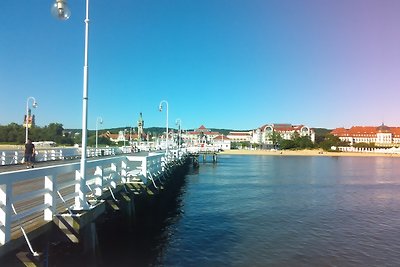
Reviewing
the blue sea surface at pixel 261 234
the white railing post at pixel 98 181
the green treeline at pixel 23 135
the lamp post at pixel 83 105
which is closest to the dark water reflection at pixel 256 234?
the blue sea surface at pixel 261 234

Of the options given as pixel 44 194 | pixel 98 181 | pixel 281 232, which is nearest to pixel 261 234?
pixel 281 232

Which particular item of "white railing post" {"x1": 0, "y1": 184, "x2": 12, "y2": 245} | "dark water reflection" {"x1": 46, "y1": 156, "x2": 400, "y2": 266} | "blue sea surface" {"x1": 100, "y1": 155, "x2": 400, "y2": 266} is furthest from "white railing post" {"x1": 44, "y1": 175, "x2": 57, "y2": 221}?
"blue sea surface" {"x1": 100, "y1": 155, "x2": 400, "y2": 266}

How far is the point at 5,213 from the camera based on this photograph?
6.38 meters

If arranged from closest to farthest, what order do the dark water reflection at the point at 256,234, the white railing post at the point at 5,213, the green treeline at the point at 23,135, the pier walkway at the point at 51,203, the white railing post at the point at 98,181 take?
the white railing post at the point at 5,213 < the pier walkway at the point at 51,203 < the white railing post at the point at 98,181 < the dark water reflection at the point at 256,234 < the green treeline at the point at 23,135

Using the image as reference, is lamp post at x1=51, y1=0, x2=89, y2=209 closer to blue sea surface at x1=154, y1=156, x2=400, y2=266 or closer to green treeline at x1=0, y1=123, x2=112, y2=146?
blue sea surface at x1=154, y1=156, x2=400, y2=266

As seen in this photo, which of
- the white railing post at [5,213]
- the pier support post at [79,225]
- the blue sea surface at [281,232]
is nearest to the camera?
the white railing post at [5,213]

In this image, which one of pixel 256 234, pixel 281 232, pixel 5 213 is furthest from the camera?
pixel 281 232

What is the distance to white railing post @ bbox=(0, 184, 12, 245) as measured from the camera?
6332 mm

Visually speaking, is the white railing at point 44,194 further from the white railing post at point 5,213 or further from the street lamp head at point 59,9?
the street lamp head at point 59,9

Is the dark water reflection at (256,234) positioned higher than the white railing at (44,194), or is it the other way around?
the white railing at (44,194)

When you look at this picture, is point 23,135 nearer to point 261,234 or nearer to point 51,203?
point 261,234

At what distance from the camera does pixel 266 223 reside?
63.2ft

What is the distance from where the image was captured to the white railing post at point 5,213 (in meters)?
6.33

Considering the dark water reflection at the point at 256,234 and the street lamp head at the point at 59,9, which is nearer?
the street lamp head at the point at 59,9
